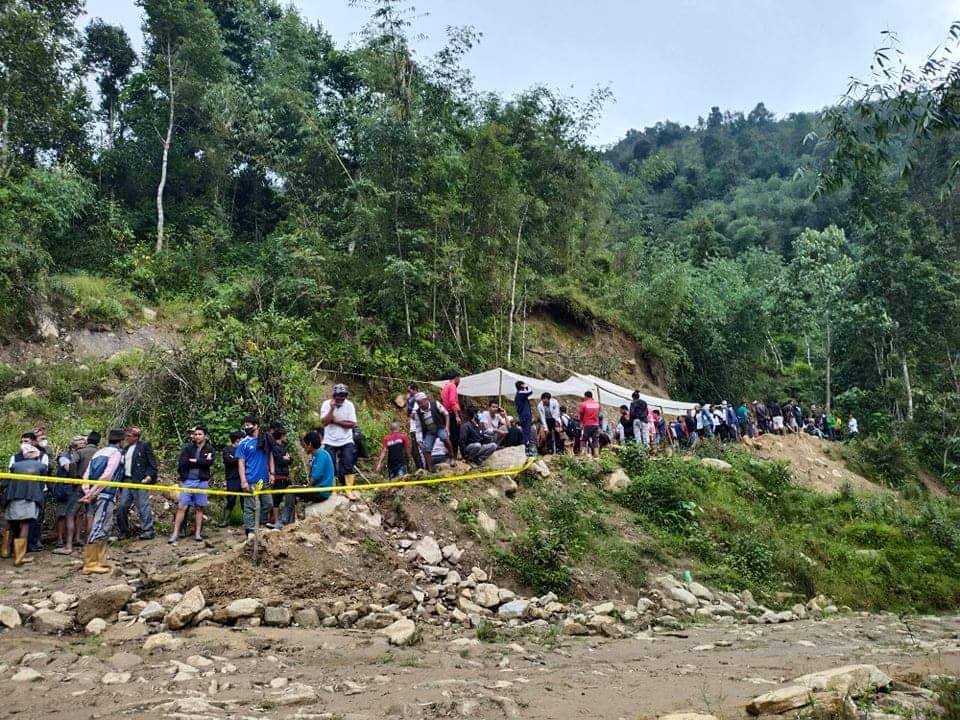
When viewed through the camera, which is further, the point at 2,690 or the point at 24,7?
the point at 24,7

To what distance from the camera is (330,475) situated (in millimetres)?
8570

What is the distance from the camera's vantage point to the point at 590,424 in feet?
41.2

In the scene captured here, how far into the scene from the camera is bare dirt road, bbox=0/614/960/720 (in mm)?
4191

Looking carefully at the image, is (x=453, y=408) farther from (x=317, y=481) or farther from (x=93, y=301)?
(x=93, y=301)

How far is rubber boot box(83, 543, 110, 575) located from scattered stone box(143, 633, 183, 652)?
A: 234 cm

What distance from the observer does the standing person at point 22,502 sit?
775cm

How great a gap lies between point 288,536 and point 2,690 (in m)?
3.13

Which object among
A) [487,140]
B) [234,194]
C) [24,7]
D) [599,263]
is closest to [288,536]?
[487,140]

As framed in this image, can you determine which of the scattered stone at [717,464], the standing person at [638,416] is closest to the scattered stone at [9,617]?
the standing person at [638,416]

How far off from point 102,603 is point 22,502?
2.66 m

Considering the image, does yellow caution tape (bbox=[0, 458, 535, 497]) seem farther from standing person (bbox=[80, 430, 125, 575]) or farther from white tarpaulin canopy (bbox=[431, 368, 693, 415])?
white tarpaulin canopy (bbox=[431, 368, 693, 415])

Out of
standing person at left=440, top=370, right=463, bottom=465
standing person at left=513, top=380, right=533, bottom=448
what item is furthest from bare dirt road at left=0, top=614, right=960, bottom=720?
standing person at left=513, top=380, right=533, bottom=448

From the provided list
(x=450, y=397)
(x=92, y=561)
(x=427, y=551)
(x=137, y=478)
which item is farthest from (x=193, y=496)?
(x=450, y=397)

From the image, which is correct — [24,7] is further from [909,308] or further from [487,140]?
[909,308]
